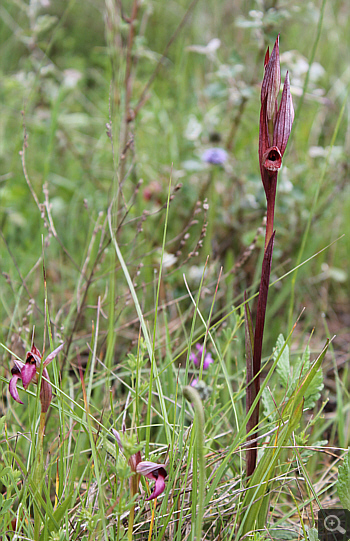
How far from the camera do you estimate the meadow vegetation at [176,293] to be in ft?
2.78

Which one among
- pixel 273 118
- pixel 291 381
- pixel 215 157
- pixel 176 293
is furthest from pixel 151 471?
Result: pixel 215 157

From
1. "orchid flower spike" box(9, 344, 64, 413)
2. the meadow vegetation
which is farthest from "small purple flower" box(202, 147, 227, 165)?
"orchid flower spike" box(9, 344, 64, 413)

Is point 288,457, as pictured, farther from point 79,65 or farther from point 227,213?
point 79,65

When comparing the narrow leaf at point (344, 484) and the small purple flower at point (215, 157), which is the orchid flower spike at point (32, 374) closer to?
the narrow leaf at point (344, 484)

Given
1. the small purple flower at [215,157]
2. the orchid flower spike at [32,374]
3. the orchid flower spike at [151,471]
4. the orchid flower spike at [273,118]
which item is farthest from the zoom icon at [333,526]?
the small purple flower at [215,157]

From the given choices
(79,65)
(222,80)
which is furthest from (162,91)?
(222,80)

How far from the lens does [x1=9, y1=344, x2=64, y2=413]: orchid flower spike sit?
78 centimetres

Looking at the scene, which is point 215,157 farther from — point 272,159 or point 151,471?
point 151,471

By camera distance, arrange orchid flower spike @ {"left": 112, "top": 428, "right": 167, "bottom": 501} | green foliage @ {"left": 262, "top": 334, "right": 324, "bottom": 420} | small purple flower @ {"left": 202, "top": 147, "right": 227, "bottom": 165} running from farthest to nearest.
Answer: small purple flower @ {"left": 202, "top": 147, "right": 227, "bottom": 165} < green foliage @ {"left": 262, "top": 334, "right": 324, "bottom": 420} < orchid flower spike @ {"left": 112, "top": 428, "right": 167, "bottom": 501}

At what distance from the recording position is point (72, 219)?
6.81ft

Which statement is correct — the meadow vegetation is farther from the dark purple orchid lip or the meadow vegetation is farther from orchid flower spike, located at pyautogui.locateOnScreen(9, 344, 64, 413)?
the dark purple orchid lip

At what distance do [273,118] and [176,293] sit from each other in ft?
3.72

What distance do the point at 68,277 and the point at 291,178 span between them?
1.17 meters

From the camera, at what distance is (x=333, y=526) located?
94cm
